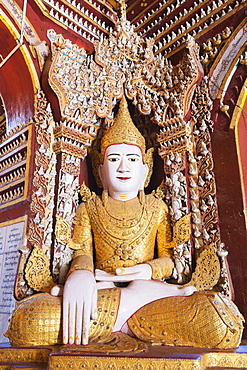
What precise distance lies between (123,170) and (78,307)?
1.33 metres

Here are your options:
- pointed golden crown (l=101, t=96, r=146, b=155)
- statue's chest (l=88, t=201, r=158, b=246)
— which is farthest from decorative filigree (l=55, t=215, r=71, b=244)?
pointed golden crown (l=101, t=96, r=146, b=155)

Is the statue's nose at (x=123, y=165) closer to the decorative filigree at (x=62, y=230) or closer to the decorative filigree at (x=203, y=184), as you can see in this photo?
the decorative filigree at (x=203, y=184)

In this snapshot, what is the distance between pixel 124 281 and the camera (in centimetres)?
262

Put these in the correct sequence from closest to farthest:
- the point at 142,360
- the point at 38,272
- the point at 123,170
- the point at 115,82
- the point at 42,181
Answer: the point at 142,360 < the point at 38,272 < the point at 42,181 < the point at 123,170 < the point at 115,82

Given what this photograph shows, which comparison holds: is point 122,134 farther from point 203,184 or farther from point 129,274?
point 129,274

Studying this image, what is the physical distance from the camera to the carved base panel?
66.4 inches

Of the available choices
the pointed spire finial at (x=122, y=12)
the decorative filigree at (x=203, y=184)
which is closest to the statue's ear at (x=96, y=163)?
the decorative filigree at (x=203, y=184)

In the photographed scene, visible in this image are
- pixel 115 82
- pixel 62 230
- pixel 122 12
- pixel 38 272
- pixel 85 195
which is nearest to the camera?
pixel 38 272

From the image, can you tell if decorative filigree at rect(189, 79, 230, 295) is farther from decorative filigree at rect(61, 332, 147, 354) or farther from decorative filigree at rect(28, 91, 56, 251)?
decorative filigree at rect(28, 91, 56, 251)

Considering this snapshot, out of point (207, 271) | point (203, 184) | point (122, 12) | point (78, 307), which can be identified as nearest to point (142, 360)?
point (78, 307)

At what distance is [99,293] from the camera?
7.82ft

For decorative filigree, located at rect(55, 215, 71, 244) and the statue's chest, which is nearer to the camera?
decorative filigree, located at rect(55, 215, 71, 244)

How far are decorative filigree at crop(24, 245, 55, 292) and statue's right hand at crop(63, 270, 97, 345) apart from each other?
0.38 m

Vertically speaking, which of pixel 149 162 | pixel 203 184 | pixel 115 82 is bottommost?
pixel 203 184
